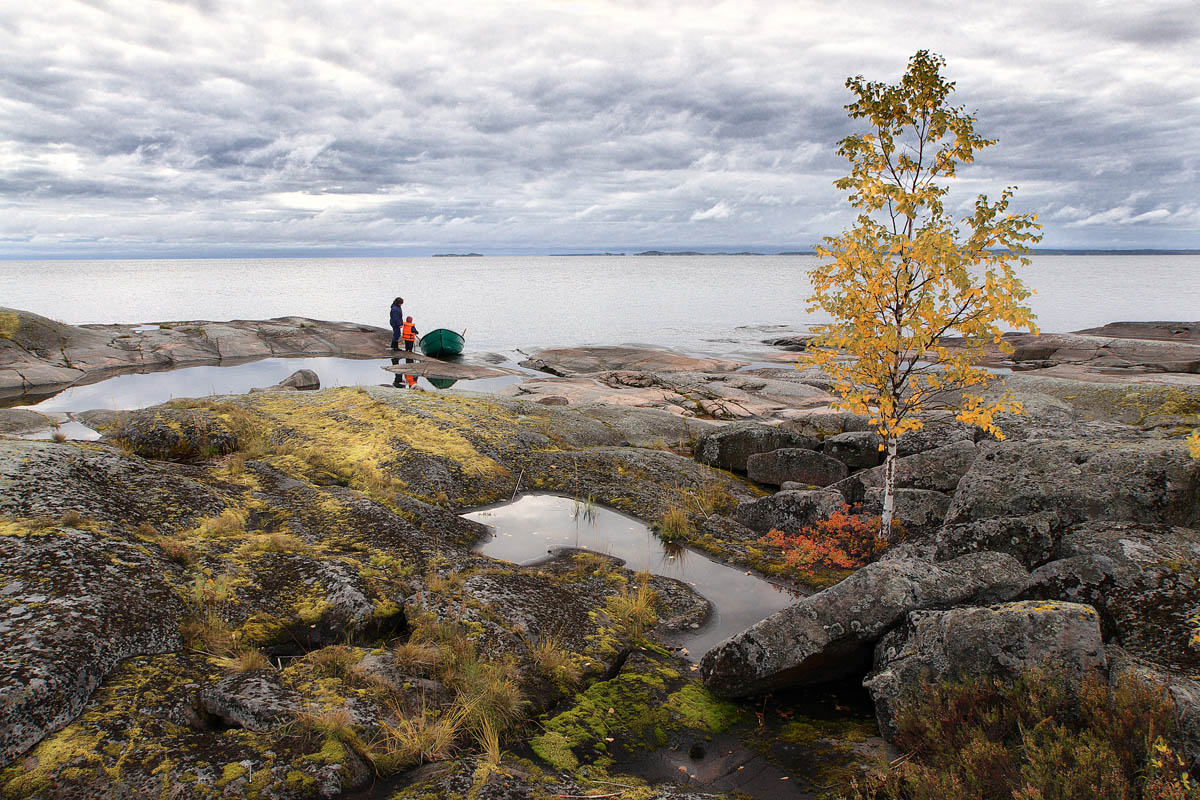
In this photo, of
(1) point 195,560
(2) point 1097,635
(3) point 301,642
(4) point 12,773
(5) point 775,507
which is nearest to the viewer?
(4) point 12,773

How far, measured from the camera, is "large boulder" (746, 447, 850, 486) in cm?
1667

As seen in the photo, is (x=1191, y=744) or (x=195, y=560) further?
(x=195, y=560)

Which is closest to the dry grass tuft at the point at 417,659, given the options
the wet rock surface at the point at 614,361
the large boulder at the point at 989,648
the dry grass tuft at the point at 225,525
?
the dry grass tuft at the point at 225,525

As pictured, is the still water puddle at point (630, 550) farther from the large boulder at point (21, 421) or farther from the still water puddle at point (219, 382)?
the still water puddle at point (219, 382)

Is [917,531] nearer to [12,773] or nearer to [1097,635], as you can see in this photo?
[1097,635]

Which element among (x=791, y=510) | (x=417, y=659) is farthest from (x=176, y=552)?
(x=791, y=510)

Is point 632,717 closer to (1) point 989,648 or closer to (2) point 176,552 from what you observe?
(1) point 989,648

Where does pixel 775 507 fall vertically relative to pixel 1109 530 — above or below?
below

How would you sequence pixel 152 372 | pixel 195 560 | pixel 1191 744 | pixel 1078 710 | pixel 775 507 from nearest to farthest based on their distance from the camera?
pixel 1191 744 → pixel 1078 710 → pixel 195 560 → pixel 775 507 → pixel 152 372

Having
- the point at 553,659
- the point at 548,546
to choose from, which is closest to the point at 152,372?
the point at 548,546

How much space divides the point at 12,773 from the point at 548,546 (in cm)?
855

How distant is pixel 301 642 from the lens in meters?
7.72

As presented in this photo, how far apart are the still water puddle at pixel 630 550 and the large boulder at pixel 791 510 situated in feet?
6.72

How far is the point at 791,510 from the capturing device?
13859 mm
